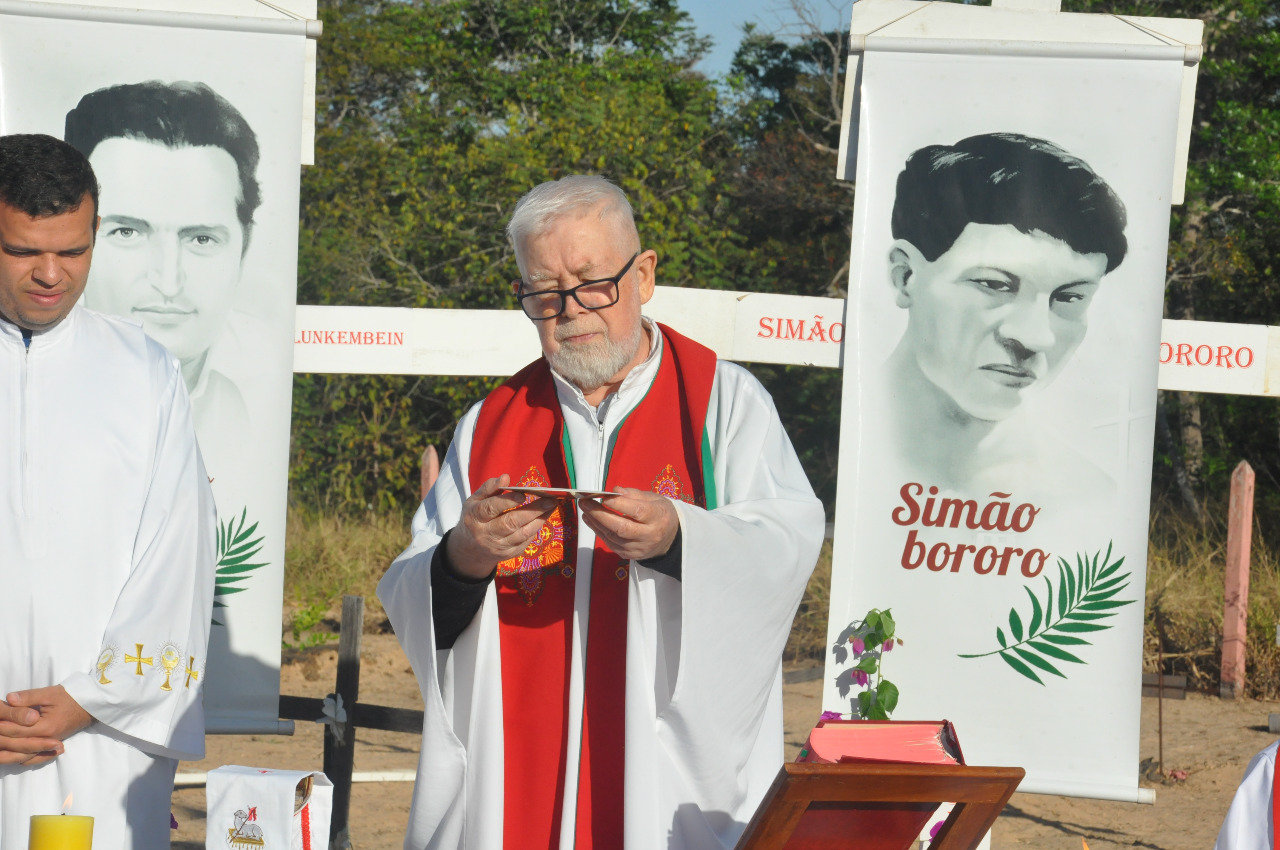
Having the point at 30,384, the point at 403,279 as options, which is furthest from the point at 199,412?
the point at 403,279

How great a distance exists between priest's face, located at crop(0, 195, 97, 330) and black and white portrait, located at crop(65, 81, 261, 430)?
1460 millimetres

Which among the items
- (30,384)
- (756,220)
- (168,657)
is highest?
(756,220)

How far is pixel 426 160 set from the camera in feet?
39.4

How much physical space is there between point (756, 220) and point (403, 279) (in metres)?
3.99

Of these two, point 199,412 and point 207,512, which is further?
point 199,412

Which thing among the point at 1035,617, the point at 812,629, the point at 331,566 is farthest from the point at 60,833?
the point at 331,566

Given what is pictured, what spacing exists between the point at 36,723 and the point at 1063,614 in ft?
9.67

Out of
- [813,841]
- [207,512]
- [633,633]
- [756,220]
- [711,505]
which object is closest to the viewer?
[813,841]

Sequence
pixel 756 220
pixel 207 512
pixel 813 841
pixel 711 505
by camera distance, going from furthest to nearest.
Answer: pixel 756 220 < pixel 207 512 < pixel 711 505 < pixel 813 841

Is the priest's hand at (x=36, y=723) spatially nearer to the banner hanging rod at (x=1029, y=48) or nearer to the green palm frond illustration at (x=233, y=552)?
the green palm frond illustration at (x=233, y=552)

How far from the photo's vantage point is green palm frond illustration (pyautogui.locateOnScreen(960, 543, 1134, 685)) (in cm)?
412

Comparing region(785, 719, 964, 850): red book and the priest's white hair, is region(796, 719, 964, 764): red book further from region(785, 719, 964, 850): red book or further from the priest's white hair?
the priest's white hair

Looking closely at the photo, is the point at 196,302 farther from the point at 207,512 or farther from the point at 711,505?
the point at 711,505

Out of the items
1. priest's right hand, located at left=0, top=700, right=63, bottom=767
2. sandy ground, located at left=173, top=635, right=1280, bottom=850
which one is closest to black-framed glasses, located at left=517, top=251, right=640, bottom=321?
priest's right hand, located at left=0, top=700, right=63, bottom=767
